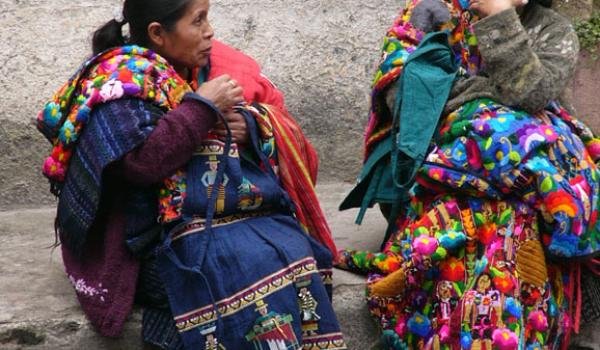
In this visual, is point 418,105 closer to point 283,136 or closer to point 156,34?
point 283,136

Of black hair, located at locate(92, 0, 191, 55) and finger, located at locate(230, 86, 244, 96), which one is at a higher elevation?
black hair, located at locate(92, 0, 191, 55)

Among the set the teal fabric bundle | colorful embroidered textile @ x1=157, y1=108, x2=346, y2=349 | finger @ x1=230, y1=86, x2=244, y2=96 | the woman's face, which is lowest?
colorful embroidered textile @ x1=157, y1=108, x2=346, y2=349

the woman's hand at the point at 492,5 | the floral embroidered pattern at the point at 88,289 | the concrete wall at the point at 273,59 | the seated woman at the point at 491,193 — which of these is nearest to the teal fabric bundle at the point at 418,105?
the seated woman at the point at 491,193

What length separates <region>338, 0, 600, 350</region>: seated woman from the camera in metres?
3.58

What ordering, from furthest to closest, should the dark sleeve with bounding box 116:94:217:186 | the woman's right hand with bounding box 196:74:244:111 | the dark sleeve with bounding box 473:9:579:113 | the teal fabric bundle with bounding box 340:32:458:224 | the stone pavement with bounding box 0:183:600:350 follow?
the teal fabric bundle with bounding box 340:32:458:224 → the dark sleeve with bounding box 473:9:579:113 → the stone pavement with bounding box 0:183:600:350 → the woman's right hand with bounding box 196:74:244:111 → the dark sleeve with bounding box 116:94:217:186

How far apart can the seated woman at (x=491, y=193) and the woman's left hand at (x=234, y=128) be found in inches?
24.5

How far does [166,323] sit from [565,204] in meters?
1.34

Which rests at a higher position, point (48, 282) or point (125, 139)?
point (125, 139)

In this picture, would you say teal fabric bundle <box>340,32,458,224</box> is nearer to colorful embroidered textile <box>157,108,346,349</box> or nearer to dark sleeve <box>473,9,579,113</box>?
dark sleeve <box>473,9,579,113</box>

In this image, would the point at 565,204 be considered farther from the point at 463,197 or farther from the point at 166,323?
the point at 166,323

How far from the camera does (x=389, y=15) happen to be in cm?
526

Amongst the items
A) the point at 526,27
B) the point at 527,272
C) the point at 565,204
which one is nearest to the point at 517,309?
the point at 527,272

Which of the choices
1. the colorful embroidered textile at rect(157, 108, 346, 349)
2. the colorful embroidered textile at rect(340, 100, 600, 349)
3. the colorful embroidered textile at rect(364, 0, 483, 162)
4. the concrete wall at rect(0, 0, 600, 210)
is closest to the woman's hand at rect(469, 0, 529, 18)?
the colorful embroidered textile at rect(364, 0, 483, 162)

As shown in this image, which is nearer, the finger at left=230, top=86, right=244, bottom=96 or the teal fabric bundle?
the finger at left=230, top=86, right=244, bottom=96
